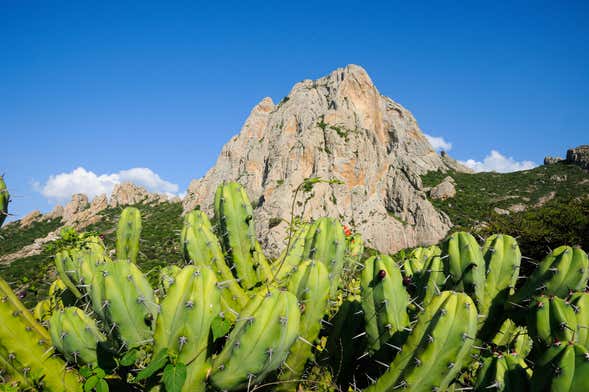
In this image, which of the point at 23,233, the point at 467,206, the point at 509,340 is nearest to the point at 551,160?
the point at 467,206

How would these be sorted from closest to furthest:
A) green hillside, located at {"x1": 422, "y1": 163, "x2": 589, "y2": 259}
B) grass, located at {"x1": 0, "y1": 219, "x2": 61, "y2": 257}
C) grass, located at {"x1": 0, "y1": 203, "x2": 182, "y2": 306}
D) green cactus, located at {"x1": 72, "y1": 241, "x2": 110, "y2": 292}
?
green cactus, located at {"x1": 72, "y1": 241, "x2": 110, "y2": 292}
grass, located at {"x1": 0, "y1": 203, "x2": 182, "y2": 306}
green hillside, located at {"x1": 422, "y1": 163, "x2": 589, "y2": 259}
grass, located at {"x1": 0, "y1": 219, "x2": 61, "y2": 257}

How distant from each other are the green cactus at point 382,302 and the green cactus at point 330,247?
606 millimetres

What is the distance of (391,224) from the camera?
42.4 meters

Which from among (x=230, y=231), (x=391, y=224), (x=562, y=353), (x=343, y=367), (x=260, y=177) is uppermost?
(x=260, y=177)

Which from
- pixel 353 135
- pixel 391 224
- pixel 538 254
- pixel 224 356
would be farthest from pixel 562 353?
pixel 353 135

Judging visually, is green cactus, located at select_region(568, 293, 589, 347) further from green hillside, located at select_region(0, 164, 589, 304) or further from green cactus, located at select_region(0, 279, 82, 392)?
green hillside, located at select_region(0, 164, 589, 304)

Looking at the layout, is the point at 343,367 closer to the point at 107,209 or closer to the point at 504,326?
the point at 504,326

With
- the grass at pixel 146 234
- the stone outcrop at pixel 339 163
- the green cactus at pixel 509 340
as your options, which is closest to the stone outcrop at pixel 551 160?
the stone outcrop at pixel 339 163

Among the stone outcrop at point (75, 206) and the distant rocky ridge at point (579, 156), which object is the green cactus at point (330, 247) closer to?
the distant rocky ridge at point (579, 156)

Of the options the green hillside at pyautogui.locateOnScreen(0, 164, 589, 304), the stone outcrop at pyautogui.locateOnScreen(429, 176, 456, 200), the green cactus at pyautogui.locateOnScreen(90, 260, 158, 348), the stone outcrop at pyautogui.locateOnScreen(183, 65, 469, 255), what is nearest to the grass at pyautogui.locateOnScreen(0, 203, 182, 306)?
the green hillside at pyautogui.locateOnScreen(0, 164, 589, 304)

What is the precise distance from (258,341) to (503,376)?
1.67 meters

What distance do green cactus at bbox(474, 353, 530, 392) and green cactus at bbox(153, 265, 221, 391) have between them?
6.03 ft

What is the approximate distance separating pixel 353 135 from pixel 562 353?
49.0 meters

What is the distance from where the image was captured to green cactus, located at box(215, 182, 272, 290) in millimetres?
3627
